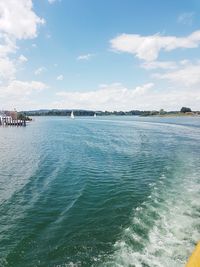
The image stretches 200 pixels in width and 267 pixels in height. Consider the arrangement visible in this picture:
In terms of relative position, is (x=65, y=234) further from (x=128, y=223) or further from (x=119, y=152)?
(x=119, y=152)

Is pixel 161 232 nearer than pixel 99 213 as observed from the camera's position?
Yes

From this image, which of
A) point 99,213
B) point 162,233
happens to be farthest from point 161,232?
point 99,213

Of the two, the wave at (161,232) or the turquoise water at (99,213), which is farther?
the turquoise water at (99,213)

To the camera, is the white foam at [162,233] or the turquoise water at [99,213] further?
the turquoise water at [99,213]

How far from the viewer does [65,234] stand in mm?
18594

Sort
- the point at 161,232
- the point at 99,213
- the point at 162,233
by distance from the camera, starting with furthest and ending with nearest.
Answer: the point at 99,213 → the point at 161,232 → the point at 162,233

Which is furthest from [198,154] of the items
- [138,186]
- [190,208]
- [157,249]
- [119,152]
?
[157,249]

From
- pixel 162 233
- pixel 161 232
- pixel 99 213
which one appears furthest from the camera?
pixel 99 213

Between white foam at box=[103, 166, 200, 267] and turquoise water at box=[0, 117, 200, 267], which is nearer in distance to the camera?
white foam at box=[103, 166, 200, 267]

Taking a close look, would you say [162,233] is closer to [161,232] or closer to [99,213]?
[161,232]

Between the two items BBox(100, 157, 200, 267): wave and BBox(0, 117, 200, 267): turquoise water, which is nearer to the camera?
BBox(100, 157, 200, 267): wave

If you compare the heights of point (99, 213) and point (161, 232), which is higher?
point (161, 232)

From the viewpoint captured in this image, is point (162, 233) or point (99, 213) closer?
point (162, 233)

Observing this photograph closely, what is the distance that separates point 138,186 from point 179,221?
9.14m
